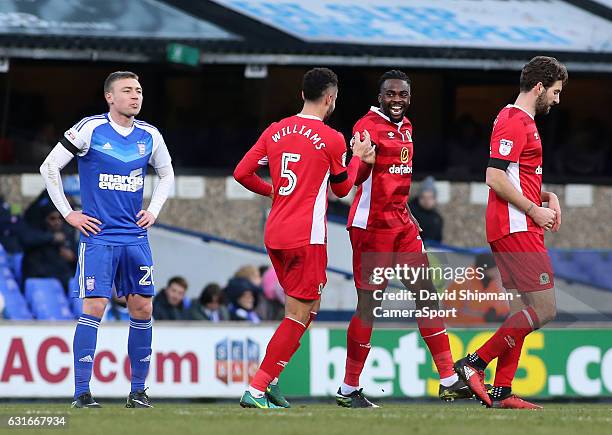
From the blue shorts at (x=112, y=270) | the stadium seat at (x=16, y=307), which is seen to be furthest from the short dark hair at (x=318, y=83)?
the stadium seat at (x=16, y=307)

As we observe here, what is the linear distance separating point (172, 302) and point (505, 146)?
613cm

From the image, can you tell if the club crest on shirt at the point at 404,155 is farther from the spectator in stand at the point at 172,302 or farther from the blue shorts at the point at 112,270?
the spectator in stand at the point at 172,302

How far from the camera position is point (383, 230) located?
1031cm

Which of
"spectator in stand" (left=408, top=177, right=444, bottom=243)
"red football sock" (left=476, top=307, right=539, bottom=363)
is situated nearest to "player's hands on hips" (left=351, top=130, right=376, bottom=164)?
"red football sock" (left=476, top=307, right=539, bottom=363)

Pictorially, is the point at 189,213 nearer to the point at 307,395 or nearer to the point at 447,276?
the point at 307,395

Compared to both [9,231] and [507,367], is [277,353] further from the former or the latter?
[9,231]

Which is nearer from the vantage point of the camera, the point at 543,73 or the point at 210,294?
the point at 543,73

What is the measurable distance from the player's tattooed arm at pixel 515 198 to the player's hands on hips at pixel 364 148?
2.45 ft

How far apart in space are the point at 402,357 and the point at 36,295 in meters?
3.63

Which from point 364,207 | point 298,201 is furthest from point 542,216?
point 298,201

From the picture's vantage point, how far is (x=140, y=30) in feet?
52.4

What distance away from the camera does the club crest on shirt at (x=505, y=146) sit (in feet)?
32.4

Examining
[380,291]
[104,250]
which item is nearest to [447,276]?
[380,291]

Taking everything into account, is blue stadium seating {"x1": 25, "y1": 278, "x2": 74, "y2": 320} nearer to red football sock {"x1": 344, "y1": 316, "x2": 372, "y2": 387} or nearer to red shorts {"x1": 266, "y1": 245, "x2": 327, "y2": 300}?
red football sock {"x1": 344, "y1": 316, "x2": 372, "y2": 387}
